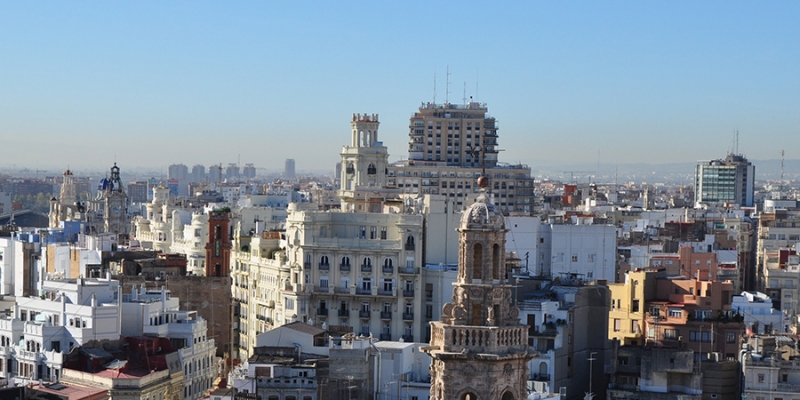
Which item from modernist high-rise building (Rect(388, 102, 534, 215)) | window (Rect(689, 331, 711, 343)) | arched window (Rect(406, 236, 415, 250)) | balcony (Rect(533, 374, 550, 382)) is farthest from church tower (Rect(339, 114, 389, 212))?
modernist high-rise building (Rect(388, 102, 534, 215))

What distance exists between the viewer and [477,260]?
3095 cm

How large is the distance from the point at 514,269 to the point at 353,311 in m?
6.59

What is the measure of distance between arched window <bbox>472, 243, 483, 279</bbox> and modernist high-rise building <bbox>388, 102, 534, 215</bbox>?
106m

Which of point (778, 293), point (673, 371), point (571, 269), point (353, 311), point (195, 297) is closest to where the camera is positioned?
point (673, 371)

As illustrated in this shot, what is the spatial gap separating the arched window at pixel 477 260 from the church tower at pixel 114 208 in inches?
3912

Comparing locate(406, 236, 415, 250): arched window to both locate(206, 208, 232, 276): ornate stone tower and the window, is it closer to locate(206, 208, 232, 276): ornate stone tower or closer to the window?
the window

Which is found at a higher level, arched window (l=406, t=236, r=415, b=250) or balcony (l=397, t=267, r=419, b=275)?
arched window (l=406, t=236, r=415, b=250)

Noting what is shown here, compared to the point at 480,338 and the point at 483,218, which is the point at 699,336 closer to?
the point at 483,218

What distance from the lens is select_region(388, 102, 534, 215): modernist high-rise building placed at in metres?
145

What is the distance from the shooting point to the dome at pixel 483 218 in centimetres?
3123

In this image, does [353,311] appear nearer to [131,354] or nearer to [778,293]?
[131,354]

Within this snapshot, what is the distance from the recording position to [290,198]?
107 m

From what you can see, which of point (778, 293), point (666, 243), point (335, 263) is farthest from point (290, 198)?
point (335, 263)

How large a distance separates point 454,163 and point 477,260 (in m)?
122
